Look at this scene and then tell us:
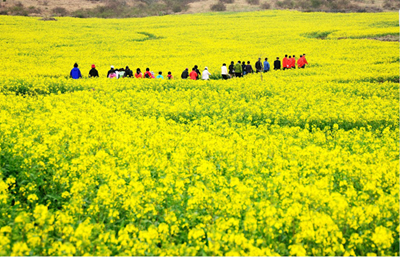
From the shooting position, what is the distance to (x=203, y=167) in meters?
8.31

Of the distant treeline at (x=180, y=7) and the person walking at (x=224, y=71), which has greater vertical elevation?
the distant treeline at (x=180, y=7)

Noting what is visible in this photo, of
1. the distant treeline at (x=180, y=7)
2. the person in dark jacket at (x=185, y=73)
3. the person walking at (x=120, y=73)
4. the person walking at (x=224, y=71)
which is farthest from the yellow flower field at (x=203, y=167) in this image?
the distant treeline at (x=180, y=7)

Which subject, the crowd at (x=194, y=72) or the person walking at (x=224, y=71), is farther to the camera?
the person walking at (x=224, y=71)

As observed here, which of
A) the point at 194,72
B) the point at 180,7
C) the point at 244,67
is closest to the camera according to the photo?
the point at 194,72

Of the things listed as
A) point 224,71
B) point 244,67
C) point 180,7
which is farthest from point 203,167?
point 180,7

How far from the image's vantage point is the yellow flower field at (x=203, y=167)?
5988 mm

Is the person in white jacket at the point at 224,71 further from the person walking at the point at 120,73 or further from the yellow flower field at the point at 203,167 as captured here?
the person walking at the point at 120,73

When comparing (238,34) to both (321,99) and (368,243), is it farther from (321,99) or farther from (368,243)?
(368,243)

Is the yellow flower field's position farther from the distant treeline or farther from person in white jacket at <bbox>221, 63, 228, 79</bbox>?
the distant treeline

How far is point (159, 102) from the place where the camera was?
59.1ft

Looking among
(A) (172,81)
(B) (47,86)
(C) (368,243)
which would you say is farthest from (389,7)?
(C) (368,243)

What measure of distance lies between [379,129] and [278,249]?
9879 millimetres

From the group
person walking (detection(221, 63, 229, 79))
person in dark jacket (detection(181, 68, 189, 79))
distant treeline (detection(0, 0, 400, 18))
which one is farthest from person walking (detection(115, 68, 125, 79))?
distant treeline (detection(0, 0, 400, 18))

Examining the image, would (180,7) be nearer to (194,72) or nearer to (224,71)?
(224,71)
